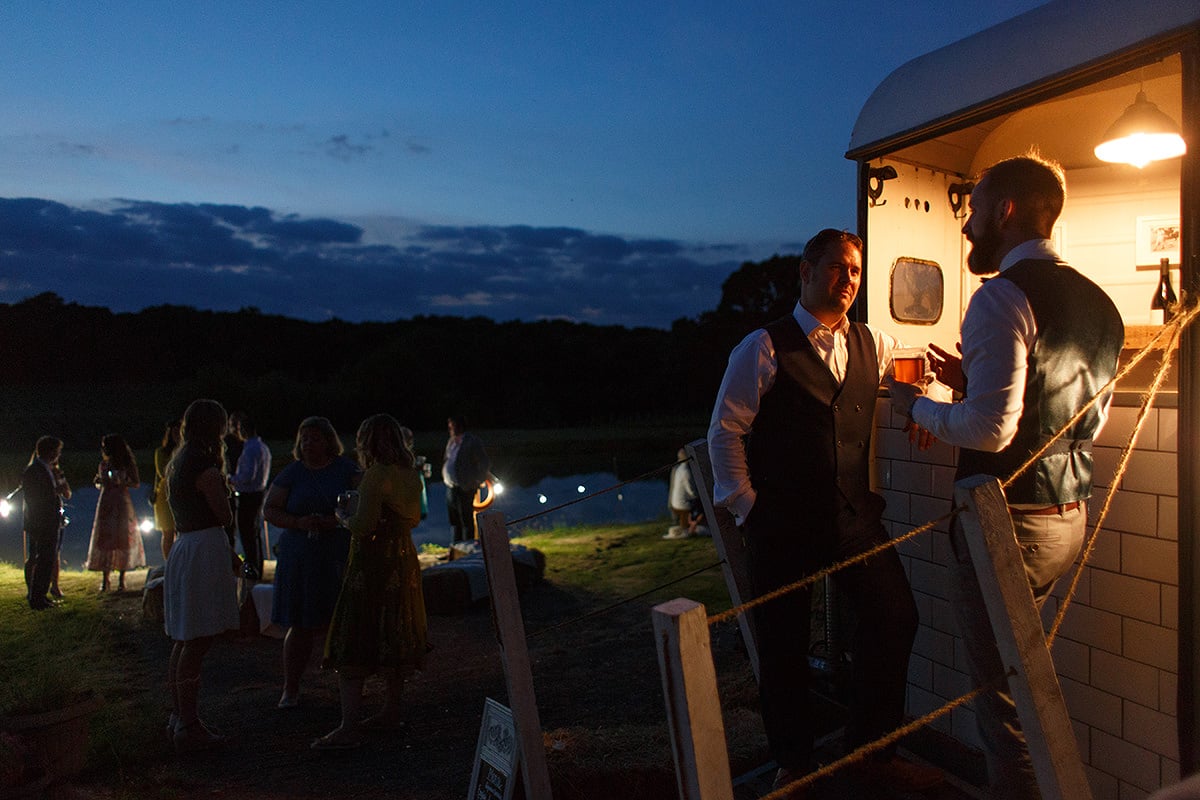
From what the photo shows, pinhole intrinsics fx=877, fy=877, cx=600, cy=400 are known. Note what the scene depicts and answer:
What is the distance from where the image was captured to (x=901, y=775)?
138 inches

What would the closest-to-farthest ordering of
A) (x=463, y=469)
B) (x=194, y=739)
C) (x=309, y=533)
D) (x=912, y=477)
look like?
(x=912, y=477), (x=194, y=739), (x=309, y=533), (x=463, y=469)

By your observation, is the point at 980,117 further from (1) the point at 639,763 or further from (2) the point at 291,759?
(2) the point at 291,759

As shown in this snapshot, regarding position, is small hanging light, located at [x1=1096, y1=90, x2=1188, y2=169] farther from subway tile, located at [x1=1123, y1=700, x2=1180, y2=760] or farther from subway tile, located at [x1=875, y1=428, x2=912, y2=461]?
subway tile, located at [x1=1123, y1=700, x2=1180, y2=760]

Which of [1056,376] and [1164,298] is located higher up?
[1164,298]

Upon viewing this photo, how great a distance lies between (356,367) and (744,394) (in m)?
61.8

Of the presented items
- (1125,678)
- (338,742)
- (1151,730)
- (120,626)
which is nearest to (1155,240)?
(1125,678)

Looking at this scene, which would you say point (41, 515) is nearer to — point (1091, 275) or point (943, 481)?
point (943, 481)

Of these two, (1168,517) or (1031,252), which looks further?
(1168,517)

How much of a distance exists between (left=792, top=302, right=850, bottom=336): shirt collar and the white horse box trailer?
3.52 ft

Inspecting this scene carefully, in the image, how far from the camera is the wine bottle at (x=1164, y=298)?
3.17 m

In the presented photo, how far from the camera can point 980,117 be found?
406cm

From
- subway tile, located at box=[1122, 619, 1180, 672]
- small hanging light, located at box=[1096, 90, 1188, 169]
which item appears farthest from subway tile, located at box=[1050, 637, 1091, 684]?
small hanging light, located at box=[1096, 90, 1188, 169]

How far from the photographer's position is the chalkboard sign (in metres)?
3.55

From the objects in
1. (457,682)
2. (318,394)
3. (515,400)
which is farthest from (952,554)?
(515,400)
